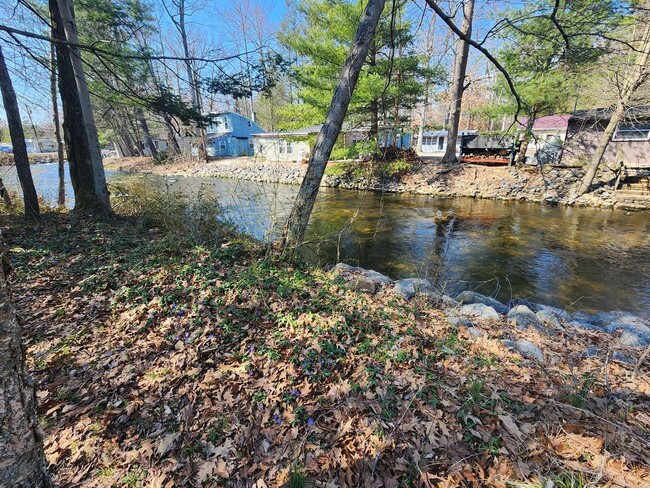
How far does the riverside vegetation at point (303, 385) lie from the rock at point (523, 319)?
80 millimetres

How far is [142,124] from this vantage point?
30656 mm

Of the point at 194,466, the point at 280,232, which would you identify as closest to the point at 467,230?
the point at 280,232

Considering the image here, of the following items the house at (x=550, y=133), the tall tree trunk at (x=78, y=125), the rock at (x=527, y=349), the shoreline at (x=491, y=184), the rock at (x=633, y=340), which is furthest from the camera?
the house at (x=550, y=133)

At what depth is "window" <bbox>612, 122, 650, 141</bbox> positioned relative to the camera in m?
13.8

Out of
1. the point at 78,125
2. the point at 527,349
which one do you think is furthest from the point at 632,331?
the point at 78,125

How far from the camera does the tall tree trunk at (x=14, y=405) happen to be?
3.69 ft

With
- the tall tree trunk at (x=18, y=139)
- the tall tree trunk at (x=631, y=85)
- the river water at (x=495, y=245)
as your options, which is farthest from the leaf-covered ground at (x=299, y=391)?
the tall tree trunk at (x=631, y=85)

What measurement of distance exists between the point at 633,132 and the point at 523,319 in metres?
17.0

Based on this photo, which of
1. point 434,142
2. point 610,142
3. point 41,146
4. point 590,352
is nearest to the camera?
point 590,352

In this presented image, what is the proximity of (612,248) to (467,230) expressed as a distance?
11.5 ft

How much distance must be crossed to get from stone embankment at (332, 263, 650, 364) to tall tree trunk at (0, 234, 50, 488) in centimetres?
348

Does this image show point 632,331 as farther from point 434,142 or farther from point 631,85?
point 434,142

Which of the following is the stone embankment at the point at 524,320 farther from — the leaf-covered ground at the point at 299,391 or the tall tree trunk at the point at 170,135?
the tall tree trunk at the point at 170,135

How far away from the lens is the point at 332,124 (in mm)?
4371
